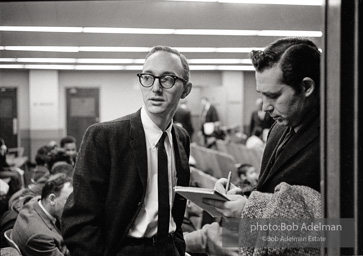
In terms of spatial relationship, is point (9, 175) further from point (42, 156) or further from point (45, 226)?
point (42, 156)

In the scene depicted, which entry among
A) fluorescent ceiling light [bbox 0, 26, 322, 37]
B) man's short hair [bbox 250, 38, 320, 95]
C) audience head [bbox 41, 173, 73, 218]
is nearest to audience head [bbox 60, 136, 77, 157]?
fluorescent ceiling light [bbox 0, 26, 322, 37]

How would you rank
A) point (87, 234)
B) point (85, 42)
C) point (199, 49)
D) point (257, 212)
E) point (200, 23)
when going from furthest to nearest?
point (199, 49), point (200, 23), point (85, 42), point (87, 234), point (257, 212)

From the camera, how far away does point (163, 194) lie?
1585mm

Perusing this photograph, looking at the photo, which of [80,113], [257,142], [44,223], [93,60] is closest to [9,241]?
[44,223]

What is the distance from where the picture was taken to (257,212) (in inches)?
51.3

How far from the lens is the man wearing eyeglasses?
1.49 metres

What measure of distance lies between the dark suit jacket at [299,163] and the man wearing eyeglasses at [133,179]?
357 millimetres

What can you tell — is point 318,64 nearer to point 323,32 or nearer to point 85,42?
point 323,32

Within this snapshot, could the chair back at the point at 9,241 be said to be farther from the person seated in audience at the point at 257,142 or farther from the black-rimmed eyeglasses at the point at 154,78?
the person seated in audience at the point at 257,142

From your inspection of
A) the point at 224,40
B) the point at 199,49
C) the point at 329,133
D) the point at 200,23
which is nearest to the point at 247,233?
the point at 329,133

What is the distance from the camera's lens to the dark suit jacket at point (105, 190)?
148 cm

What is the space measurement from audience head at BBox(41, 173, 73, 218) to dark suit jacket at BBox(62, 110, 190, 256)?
1.06 m

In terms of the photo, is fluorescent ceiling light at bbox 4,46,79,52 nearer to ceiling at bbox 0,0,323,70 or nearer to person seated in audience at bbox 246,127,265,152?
ceiling at bbox 0,0,323,70

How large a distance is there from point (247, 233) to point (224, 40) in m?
2.86
